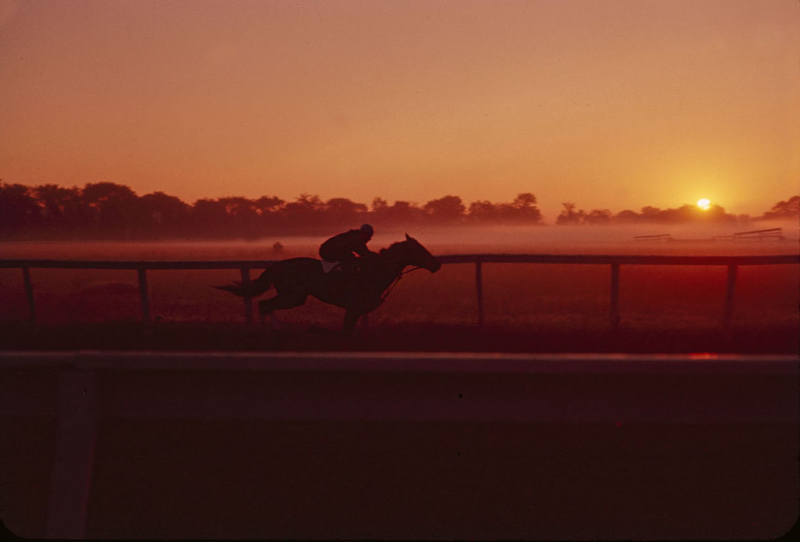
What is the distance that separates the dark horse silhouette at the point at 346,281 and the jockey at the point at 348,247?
9 centimetres

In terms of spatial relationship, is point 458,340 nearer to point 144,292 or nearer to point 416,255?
point 416,255

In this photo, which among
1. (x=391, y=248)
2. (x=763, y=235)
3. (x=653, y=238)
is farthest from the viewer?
(x=653, y=238)

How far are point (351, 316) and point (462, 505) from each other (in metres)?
3.47

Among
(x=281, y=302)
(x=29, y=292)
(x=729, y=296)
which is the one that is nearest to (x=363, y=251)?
(x=281, y=302)

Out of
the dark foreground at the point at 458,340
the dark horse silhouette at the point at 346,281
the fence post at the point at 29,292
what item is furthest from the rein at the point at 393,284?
the fence post at the point at 29,292

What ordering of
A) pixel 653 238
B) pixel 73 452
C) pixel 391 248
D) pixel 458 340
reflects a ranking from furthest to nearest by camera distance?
pixel 653 238
pixel 458 340
pixel 391 248
pixel 73 452

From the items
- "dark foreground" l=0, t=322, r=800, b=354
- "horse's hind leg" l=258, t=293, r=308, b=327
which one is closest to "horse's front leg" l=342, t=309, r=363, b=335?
"dark foreground" l=0, t=322, r=800, b=354

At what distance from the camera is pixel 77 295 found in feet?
25.9

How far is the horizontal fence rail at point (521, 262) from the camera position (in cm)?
621

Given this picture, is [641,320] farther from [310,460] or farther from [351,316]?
[310,460]

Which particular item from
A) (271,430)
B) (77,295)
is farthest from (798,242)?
(77,295)

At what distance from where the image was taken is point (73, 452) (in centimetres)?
202

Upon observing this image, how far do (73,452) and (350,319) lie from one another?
4.02 m

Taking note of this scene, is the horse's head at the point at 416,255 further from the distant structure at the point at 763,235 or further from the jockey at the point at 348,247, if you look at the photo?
the distant structure at the point at 763,235
